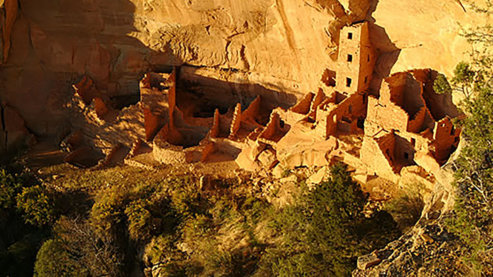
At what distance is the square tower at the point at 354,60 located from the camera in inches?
572

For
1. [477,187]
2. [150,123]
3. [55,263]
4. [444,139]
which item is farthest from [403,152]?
[55,263]

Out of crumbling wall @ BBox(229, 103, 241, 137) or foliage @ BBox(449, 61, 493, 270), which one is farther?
crumbling wall @ BBox(229, 103, 241, 137)

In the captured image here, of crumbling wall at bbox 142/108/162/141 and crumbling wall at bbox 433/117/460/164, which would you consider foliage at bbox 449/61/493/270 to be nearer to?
crumbling wall at bbox 433/117/460/164

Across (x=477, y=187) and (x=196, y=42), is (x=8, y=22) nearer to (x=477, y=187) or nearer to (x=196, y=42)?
(x=196, y=42)

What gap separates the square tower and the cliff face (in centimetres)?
27

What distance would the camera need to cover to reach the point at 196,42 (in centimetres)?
1781

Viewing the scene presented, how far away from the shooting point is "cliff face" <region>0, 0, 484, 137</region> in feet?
45.7

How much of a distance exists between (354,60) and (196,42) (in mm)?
5551

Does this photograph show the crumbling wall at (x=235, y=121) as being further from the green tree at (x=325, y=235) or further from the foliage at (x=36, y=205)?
the foliage at (x=36, y=205)

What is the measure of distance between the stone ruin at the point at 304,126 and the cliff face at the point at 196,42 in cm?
58

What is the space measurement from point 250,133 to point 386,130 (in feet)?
13.9

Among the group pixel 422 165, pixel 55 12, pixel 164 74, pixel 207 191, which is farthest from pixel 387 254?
pixel 55 12

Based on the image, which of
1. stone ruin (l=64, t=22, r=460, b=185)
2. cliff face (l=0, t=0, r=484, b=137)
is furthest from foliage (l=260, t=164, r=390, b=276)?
cliff face (l=0, t=0, r=484, b=137)

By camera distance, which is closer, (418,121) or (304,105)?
(418,121)
